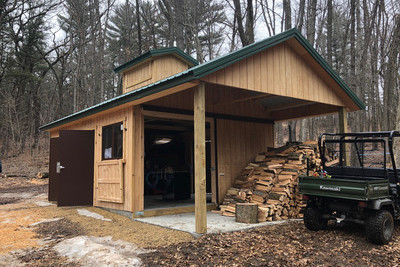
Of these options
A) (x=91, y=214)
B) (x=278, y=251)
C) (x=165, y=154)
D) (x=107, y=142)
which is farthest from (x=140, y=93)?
(x=165, y=154)

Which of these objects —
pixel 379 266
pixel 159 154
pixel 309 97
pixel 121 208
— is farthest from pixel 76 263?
pixel 159 154

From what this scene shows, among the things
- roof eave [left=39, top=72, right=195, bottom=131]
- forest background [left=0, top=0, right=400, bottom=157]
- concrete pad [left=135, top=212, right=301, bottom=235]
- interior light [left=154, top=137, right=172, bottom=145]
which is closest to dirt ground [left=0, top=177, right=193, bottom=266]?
concrete pad [left=135, top=212, right=301, bottom=235]

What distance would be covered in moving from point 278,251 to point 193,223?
2031 millimetres

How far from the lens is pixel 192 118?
8414 mm

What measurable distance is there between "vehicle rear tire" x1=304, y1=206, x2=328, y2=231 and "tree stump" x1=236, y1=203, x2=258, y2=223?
1025 millimetres

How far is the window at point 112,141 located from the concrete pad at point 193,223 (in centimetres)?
201

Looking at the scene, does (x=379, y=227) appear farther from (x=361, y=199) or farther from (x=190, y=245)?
(x=190, y=245)

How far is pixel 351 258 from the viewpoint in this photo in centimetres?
455

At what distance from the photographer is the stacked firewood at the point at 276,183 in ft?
23.5

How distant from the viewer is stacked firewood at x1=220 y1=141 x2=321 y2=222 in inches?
282

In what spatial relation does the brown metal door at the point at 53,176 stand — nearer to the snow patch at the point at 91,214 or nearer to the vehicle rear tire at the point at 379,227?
the snow patch at the point at 91,214

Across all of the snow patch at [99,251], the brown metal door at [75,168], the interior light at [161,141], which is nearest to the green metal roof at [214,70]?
the brown metal door at [75,168]

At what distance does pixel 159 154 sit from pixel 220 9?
40.9 ft

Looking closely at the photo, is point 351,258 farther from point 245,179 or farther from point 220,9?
point 220,9
